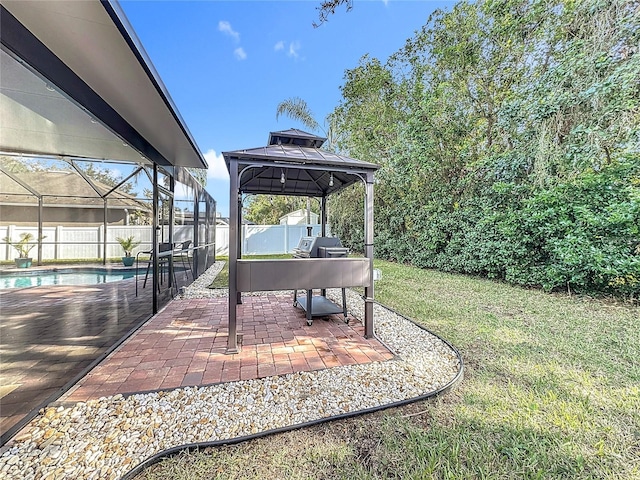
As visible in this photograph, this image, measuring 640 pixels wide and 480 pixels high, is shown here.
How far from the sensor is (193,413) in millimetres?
2176

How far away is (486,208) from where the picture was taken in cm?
708

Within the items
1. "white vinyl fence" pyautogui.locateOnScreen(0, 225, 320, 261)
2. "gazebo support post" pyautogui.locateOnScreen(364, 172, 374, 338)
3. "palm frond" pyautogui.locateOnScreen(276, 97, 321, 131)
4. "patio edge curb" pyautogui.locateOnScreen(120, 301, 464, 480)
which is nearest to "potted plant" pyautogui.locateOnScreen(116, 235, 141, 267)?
"white vinyl fence" pyautogui.locateOnScreen(0, 225, 320, 261)

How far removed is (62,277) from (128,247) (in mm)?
920

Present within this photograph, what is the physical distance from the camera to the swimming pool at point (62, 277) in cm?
258

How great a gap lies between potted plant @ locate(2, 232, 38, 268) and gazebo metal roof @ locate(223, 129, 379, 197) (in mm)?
2114

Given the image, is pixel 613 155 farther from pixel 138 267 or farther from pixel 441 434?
pixel 138 267

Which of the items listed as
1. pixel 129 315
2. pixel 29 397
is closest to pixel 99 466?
pixel 29 397

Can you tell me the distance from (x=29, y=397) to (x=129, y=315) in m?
1.92

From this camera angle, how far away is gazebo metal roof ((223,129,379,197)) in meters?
3.29

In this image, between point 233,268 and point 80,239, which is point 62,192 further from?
point 233,268

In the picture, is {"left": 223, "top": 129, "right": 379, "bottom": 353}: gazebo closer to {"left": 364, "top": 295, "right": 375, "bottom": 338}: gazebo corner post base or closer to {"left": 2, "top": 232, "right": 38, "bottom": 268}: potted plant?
{"left": 364, "top": 295, "right": 375, "bottom": 338}: gazebo corner post base

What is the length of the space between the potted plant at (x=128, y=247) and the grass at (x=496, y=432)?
3.72 metres

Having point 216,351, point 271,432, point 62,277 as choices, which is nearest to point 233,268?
point 216,351

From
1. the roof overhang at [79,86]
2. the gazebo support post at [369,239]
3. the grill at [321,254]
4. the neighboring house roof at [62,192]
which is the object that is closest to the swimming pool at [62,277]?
the neighboring house roof at [62,192]
